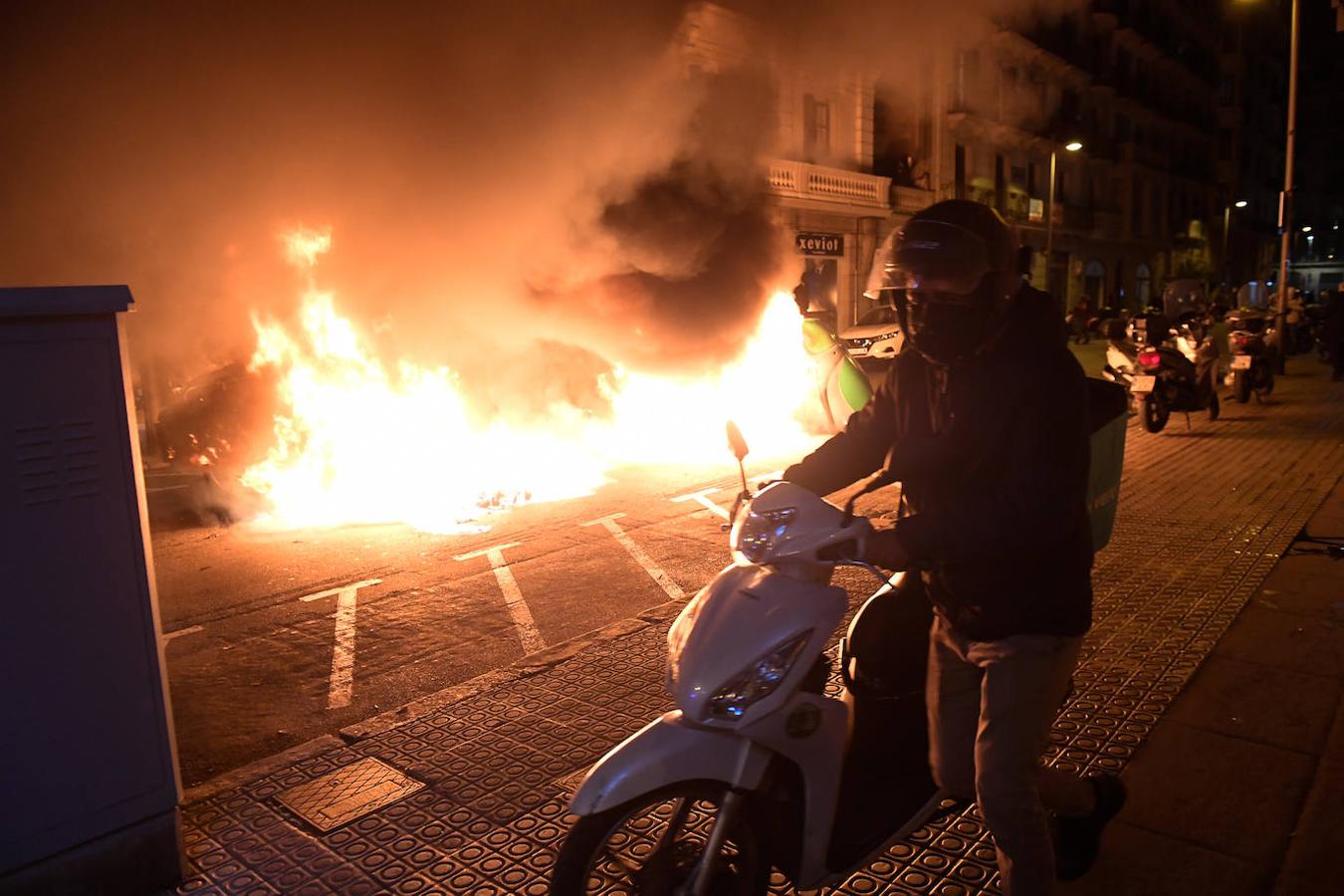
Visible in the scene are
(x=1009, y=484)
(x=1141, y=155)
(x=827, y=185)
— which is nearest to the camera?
(x=1009, y=484)

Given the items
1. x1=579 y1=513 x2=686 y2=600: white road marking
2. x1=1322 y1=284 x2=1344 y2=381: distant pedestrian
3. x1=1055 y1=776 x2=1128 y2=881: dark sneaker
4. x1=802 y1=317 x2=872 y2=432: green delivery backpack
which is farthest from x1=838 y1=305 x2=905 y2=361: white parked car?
x1=1055 y1=776 x2=1128 y2=881: dark sneaker

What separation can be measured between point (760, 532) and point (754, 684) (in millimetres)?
308

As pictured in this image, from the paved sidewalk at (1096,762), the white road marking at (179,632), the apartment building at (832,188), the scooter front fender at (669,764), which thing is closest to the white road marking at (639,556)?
the paved sidewalk at (1096,762)

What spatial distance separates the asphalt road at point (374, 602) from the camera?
3660 millimetres

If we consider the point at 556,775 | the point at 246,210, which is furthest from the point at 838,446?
the point at 246,210

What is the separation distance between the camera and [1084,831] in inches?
90.4

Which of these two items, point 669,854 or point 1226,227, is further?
point 1226,227

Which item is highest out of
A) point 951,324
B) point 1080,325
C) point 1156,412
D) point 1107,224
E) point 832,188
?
point 1107,224

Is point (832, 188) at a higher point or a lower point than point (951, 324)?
higher

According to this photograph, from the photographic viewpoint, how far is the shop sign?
20484mm

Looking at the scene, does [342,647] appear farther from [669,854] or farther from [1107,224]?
[1107,224]

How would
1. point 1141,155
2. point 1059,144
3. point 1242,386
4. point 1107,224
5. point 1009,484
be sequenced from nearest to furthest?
point 1009,484
point 1242,386
point 1059,144
point 1107,224
point 1141,155

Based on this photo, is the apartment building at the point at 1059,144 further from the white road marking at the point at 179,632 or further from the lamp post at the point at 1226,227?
the white road marking at the point at 179,632

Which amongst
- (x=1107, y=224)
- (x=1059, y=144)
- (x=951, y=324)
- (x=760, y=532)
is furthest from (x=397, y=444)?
(x=1107, y=224)
